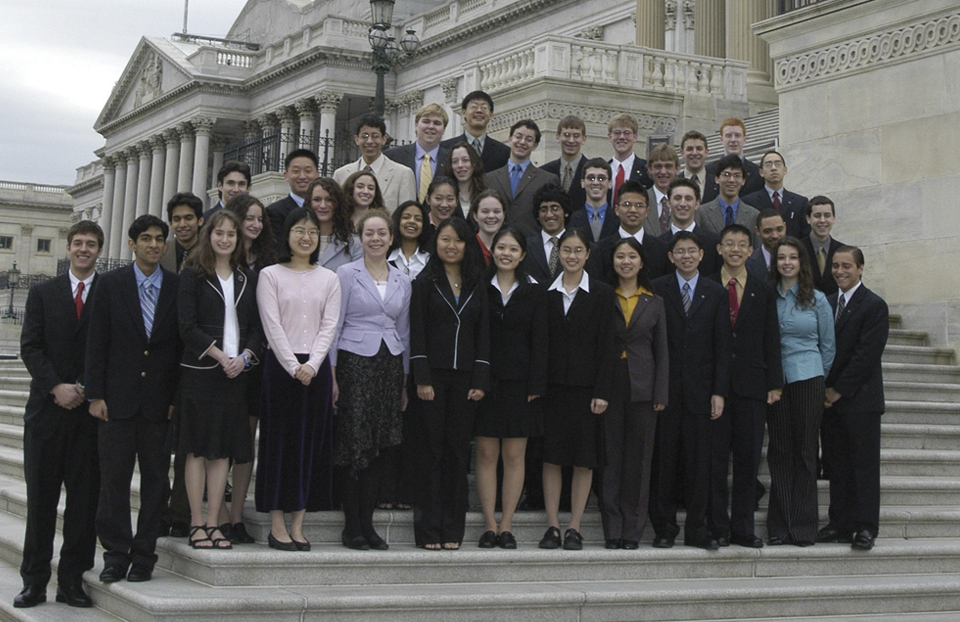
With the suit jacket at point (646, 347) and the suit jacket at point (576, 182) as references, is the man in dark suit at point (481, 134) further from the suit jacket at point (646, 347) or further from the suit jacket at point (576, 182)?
the suit jacket at point (646, 347)

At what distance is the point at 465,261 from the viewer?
25.1ft

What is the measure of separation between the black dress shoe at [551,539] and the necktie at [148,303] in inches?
109

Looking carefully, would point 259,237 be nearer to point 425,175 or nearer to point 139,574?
point 425,175

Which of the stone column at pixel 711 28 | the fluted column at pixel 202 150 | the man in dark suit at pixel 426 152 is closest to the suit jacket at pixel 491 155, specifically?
the man in dark suit at pixel 426 152

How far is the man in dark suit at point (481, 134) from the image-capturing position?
958 cm

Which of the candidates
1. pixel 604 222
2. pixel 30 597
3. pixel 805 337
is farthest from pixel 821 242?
pixel 30 597

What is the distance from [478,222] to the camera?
8188 millimetres

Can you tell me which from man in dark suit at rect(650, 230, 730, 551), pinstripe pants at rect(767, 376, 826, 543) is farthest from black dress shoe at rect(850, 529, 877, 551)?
man in dark suit at rect(650, 230, 730, 551)

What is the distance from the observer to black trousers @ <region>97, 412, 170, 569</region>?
6.93 metres

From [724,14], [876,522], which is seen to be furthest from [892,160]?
[724,14]

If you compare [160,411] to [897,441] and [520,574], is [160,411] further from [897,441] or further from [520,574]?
[897,441]

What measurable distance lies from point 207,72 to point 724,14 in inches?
1649

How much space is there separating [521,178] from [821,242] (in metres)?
2.56

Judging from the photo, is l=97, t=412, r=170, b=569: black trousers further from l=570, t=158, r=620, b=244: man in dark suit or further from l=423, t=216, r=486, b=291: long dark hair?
l=570, t=158, r=620, b=244: man in dark suit
